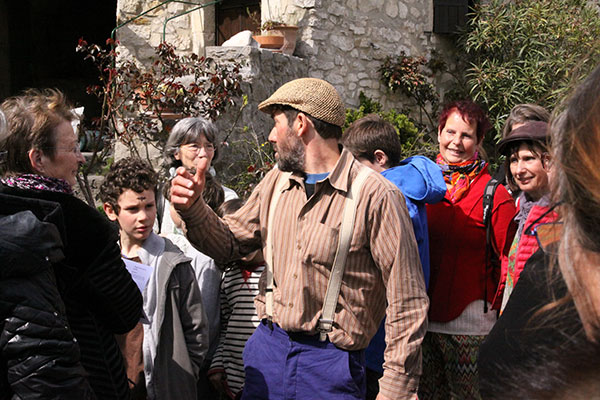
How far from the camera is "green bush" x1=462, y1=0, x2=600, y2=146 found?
8.55 meters

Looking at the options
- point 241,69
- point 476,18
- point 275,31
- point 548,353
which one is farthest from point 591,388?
point 476,18

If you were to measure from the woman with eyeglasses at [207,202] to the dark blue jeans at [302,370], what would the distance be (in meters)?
0.83

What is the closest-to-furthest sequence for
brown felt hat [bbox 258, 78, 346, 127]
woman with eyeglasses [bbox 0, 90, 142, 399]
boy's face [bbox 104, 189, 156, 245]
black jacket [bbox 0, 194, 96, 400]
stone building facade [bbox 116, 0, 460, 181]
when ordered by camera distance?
black jacket [bbox 0, 194, 96, 400]
woman with eyeglasses [bbox 0, 90, 142, 399]
brown felt hat [bbox 258, 78, 346, 127]
boy's face [bbox 104, 189, 156, 245]
stone building facade [bbox 116, 0, 460, 181]

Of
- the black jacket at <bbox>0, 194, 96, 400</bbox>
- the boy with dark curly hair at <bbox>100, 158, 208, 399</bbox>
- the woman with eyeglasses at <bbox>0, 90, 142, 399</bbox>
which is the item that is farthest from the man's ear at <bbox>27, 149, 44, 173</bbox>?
the boy with dark curly hair at <bbox>100, 158, 208, 399</bbox>

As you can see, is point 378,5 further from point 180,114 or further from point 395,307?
point 395,307

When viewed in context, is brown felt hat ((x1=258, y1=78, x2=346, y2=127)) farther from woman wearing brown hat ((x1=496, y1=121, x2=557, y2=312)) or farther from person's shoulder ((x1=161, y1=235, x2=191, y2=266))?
woman wearing brown hat ((x1=496, y1=121, x2=557, y2=312))

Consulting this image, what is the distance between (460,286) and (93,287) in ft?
6.48

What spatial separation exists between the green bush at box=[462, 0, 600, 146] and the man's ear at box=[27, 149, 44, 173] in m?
6.90

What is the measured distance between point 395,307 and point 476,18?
26.9 feet

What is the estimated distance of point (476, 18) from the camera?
9688 millimetres

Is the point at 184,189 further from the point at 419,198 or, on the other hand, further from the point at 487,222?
the point at 487,222

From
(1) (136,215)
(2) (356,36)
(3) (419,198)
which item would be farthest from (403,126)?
(1) (136,215)

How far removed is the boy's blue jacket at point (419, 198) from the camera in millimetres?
3203

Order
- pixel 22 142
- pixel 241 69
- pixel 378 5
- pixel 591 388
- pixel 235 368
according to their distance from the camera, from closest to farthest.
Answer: pixel 591 388
pixel 22 142
pixel 235 368
pixel 241 69
pixel 378 5
